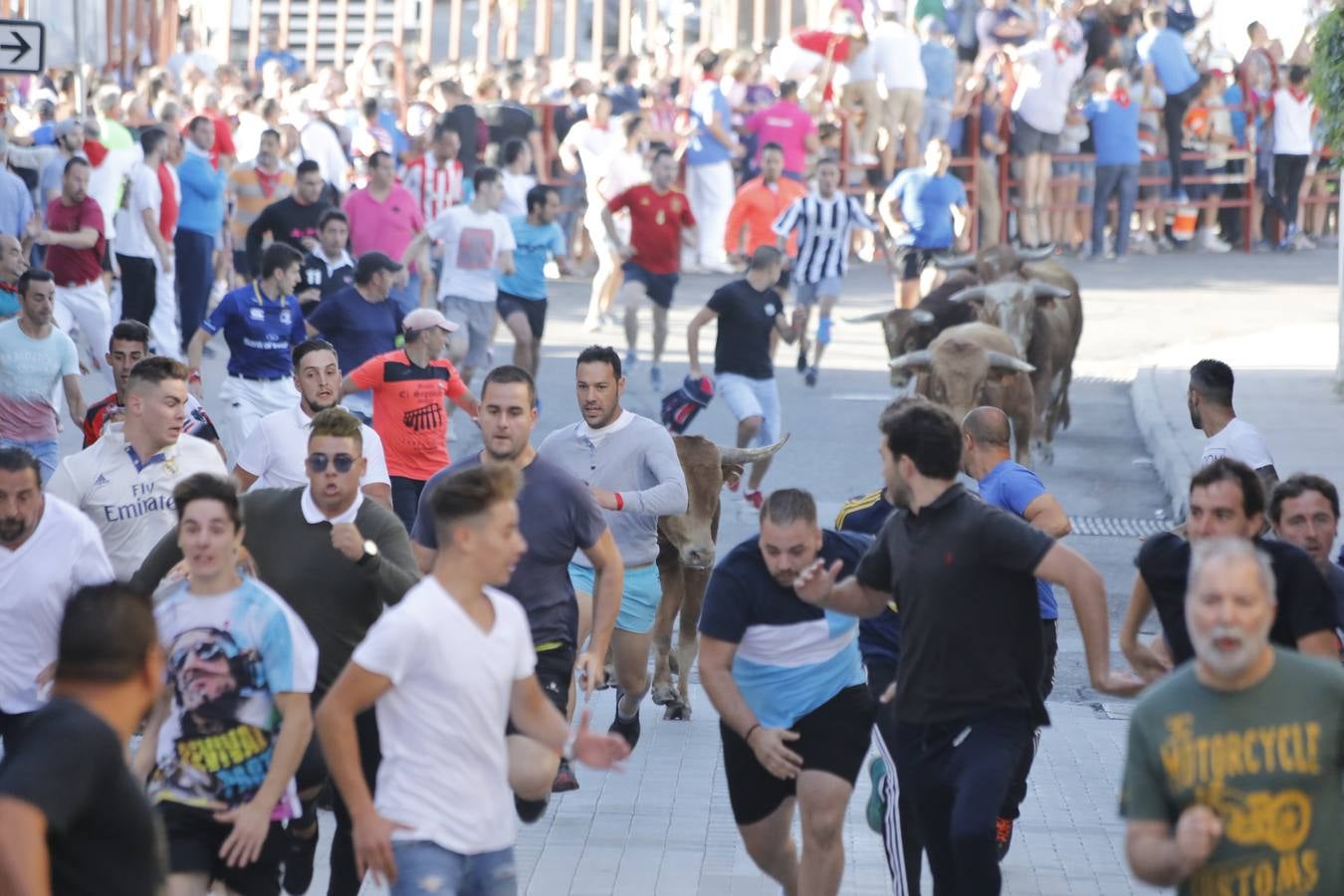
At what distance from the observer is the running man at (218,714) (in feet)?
18.9

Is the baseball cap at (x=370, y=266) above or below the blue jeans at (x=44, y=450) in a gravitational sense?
above

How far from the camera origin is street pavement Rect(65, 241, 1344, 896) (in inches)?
320

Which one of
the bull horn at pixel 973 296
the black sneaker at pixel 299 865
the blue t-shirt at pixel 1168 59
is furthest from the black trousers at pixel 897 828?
the blue t-shirt at pixel 1168 59

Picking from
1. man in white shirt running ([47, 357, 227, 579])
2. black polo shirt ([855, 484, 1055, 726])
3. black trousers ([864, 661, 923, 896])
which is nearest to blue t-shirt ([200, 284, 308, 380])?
man in white shirt running ([47, 357, 227, 579])

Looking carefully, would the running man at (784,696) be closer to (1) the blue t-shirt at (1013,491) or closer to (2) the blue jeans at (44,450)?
(1) the blue t-shirt at (1013,491)

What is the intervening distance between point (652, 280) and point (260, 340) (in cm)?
740

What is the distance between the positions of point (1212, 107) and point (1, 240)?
22.4 metres

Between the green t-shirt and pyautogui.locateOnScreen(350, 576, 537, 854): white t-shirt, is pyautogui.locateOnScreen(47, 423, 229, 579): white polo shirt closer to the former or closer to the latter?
pyautogui.locateOnScreen(350, 576, 537, 854): white t-shirt

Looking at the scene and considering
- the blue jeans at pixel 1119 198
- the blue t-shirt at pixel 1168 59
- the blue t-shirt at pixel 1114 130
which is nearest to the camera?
the blue t-shirt at pixel 1114 130

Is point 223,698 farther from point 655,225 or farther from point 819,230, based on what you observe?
point 819,230

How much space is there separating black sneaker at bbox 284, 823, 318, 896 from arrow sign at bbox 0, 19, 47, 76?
7.66 meters

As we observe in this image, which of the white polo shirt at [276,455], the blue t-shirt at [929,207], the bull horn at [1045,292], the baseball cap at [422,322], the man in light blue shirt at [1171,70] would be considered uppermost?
the man in light blue shirt at [1171,70]

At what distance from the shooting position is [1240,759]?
4.61m

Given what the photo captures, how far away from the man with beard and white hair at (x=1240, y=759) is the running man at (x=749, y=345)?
32.9 ft
